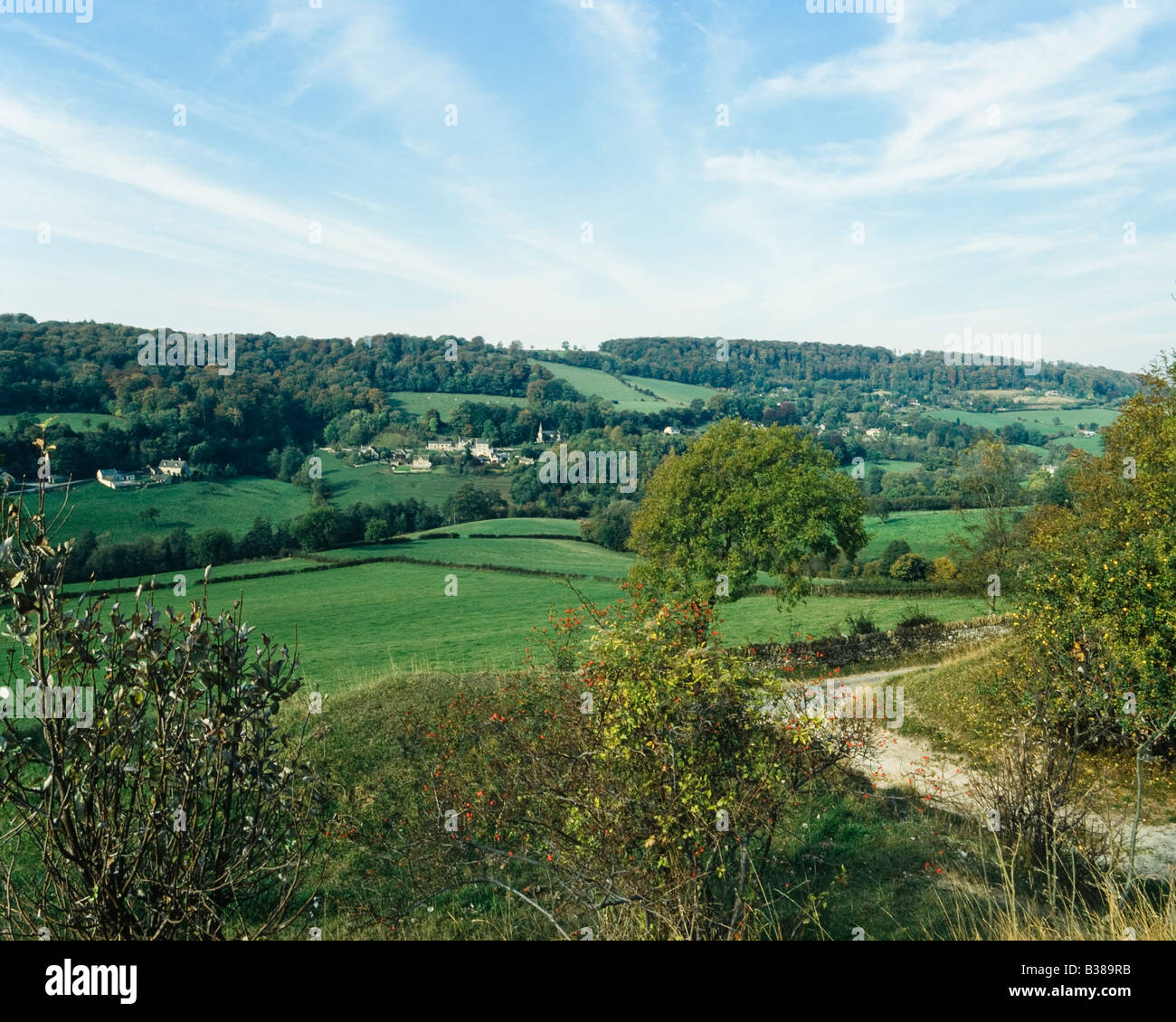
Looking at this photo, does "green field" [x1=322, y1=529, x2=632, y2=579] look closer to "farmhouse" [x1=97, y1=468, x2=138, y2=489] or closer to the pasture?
"farmhouse" [x1=97, y1=468, x2=138, y2=489]

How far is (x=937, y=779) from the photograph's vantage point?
12.2 meters

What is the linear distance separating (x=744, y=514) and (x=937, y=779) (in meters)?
10.5

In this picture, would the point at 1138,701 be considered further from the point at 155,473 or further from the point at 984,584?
the point at 155,473

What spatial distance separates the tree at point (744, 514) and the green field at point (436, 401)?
216 ft

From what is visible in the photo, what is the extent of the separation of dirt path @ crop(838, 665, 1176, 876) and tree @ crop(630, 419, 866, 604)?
19.6ft

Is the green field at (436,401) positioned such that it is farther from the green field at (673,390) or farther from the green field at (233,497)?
the green field at (673,390)

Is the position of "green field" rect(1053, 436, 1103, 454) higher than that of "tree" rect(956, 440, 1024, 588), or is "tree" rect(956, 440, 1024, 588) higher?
"green field" rect(1053, 436, 1103, 454)

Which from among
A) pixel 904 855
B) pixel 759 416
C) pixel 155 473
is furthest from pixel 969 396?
pixel 904 855

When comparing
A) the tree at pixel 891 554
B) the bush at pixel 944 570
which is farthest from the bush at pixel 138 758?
the tree at pixel 891 554

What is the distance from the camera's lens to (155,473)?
55531mm

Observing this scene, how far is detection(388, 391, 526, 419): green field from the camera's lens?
8512cm

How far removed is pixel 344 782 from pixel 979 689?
38.3ft

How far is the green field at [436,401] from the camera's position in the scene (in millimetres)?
85125

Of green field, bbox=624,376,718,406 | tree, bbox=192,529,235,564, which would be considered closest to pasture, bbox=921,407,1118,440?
green field, bbox=624,376,718,406
